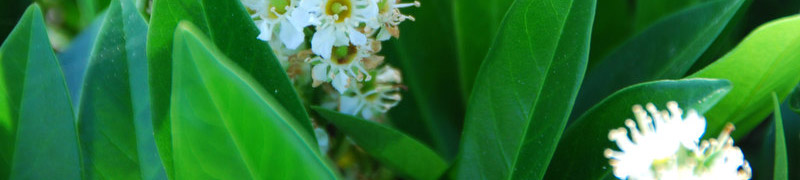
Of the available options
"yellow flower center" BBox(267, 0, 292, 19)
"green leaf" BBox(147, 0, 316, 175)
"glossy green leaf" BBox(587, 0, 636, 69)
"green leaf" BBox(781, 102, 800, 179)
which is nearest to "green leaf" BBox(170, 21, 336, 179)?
"green leaf" BBox(147, 0, 316, 175)

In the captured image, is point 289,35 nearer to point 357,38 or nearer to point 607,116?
point 357,38

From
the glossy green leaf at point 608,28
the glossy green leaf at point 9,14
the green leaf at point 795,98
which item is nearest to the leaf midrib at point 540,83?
the green leaf at point 795,98

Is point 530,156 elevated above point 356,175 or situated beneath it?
elevated above

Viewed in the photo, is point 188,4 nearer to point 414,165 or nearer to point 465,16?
point 414,165

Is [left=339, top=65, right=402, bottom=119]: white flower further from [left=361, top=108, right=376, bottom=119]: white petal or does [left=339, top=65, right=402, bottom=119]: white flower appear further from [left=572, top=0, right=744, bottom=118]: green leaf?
[left=572, top=0, right=744, bottom=118]: green leaf

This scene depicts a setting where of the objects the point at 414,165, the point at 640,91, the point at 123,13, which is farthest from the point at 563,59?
the point at 123,13

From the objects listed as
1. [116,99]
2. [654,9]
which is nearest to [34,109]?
[116,99]
